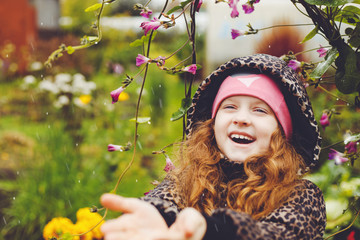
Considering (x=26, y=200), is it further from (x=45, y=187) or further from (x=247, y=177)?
(x=247, y=177)

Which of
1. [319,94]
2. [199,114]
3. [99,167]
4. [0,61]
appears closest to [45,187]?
[99,167]

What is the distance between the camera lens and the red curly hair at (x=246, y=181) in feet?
5.08

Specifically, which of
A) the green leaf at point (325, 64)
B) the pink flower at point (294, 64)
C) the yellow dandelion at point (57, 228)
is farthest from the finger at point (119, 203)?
the yellow dandelion at point (57, 228)

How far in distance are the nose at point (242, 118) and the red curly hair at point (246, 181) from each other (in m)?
0.12

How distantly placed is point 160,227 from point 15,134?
3744 millimetres

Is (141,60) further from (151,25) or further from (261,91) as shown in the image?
(261,91)

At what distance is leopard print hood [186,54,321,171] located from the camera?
5.55ft

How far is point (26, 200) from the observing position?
3027 mm

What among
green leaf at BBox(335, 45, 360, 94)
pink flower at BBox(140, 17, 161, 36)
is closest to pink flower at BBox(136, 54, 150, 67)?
pink flower at BBox(140, 17, 161, 36)

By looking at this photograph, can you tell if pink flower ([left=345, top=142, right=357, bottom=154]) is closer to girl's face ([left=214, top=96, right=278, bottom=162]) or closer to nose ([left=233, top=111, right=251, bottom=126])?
girl's face ([left=214, top=96, right=278, bottom=162])

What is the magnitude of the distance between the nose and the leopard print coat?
20 cm

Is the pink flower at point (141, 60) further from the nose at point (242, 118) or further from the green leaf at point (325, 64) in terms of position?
the green leaf at point (325, 64)

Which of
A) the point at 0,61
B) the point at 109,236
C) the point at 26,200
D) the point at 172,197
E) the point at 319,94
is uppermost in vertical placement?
the point at 109,236

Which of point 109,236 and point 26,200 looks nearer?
point 109,236
